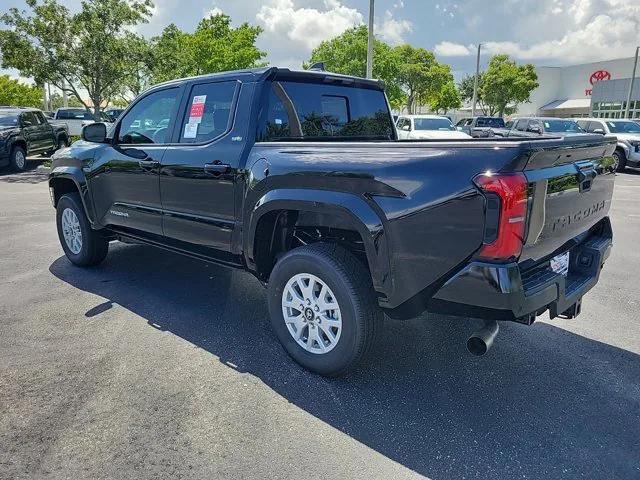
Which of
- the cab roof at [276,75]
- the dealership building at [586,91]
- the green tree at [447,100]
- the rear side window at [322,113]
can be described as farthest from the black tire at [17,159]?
the green tree at [447,100]

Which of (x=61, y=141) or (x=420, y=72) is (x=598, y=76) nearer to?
(x=420, y=72)

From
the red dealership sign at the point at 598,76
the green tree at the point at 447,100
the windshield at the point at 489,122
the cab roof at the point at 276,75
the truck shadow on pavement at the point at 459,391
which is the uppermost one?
the red dealership sign at the point at 598,76

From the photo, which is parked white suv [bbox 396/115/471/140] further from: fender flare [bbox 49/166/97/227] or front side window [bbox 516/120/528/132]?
fender flare [bbox 49/166/97/227]

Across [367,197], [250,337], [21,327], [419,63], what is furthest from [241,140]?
[419,63]

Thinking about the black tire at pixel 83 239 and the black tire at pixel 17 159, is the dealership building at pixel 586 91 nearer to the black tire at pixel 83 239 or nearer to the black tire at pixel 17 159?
the black tire at pixel 17 159

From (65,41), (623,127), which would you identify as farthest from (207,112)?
(623,127)

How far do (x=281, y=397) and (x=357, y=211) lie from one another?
1.21 meters

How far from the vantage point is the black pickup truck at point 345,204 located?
243 cm

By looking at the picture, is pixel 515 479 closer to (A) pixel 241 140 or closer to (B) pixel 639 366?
(B) pixel 639 366

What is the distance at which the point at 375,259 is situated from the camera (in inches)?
111

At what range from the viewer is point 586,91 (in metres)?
55.3

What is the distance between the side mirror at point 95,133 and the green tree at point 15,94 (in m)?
55.1

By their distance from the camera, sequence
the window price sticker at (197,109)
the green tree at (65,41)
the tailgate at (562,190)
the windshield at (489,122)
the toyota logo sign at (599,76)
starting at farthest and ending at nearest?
1. the toyota logo sign at (599,76)
2. the windshield at (489,122)
3. the green tree at (65,41)
4. the window price sticker at (197,109)
5. the tailgate at (562,190)

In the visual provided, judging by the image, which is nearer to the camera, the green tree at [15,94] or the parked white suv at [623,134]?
the parked white suv at [623,134]
